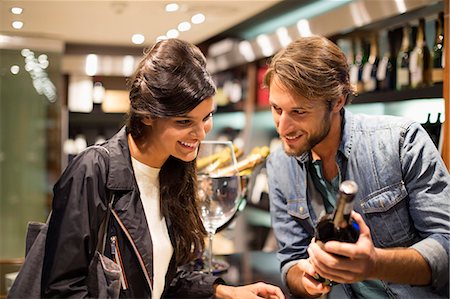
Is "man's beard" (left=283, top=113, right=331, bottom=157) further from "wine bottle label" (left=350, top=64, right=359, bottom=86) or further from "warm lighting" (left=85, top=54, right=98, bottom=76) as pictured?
"warm lighting" (left=85, top=54, right=98, bottom=76)

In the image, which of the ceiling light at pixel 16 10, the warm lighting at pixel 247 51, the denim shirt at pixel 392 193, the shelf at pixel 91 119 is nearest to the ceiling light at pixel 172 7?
the ceiling light at pixel 16 10

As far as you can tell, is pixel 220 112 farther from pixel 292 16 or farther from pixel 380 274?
pixel 380 274

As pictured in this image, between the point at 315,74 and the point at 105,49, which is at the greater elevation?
the point at 105,49

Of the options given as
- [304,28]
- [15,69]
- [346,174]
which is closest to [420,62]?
[304,28]

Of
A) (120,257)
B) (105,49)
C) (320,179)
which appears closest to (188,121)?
(120,257)

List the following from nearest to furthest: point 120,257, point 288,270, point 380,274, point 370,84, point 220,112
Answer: point 380,274
point 120,257
point 288,270
point 370,84
point 220,112

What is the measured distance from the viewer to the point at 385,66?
2613mm

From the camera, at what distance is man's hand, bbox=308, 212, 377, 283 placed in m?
1.05

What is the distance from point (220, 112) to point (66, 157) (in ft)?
4.25

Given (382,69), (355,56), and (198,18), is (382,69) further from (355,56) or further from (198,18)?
(198,18)

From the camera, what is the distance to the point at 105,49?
2705 millimetres

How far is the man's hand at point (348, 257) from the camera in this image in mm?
1047

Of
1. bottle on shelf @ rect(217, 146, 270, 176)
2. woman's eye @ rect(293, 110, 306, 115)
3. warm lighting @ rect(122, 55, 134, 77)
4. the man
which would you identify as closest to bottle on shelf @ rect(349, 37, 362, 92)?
A: bottle on shelf @ rect(217, 146, 270, 176)

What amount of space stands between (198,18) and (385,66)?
91cm
